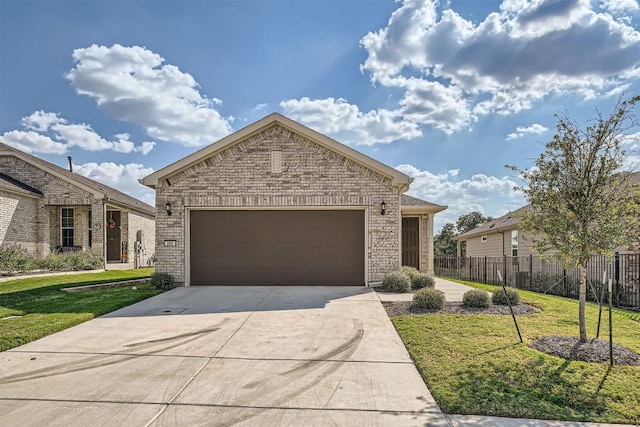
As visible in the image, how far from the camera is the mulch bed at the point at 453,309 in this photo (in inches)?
324

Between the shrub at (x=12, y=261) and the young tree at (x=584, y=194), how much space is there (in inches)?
671

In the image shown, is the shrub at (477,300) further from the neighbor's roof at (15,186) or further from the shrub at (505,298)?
the neighbor's roof at (15,186)

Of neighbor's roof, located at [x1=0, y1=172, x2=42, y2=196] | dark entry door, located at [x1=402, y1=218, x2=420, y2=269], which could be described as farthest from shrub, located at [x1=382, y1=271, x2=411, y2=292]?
neighbor's roof, located at [x1=0, y1=172, x2=42, y2=196]

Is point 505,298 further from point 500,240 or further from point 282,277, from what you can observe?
point 500,240

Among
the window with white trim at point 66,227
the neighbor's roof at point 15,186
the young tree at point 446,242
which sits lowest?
the young tree at point 446,242

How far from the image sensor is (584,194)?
18.5 feet

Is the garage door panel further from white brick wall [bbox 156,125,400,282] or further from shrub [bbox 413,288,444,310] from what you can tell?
shrub [bbox 413,288,444,310]

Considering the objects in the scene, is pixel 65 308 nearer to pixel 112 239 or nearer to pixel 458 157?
pixel 112 239

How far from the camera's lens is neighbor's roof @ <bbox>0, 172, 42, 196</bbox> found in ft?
51.8

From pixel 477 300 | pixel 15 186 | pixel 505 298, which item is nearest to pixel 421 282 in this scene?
pixel 505 298

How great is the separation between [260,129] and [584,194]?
902cm

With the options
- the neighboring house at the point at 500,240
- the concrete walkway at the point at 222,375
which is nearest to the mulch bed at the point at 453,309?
the concrete walkway at the point at 222,375

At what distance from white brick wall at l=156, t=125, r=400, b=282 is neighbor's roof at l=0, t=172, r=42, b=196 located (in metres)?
8.39

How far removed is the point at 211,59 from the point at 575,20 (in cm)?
1106
